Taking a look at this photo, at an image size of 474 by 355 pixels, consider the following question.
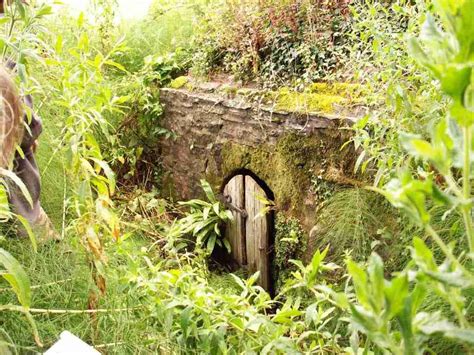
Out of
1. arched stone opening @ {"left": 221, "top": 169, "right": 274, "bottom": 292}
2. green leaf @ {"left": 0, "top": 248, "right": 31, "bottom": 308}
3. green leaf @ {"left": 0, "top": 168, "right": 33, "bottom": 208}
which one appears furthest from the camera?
arched stone opening @ {"left": 221, "top": 169, "right": 274, "bottom": 292}

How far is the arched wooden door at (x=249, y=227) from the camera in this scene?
4.45 metres

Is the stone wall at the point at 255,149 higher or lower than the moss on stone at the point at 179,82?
lower

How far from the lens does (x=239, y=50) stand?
4836mm

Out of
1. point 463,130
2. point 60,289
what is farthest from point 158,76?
point 463,130

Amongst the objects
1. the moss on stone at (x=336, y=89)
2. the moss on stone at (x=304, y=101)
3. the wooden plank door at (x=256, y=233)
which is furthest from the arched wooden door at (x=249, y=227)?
the moss on stone at (x=336, y=89)

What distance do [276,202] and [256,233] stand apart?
1.43ft

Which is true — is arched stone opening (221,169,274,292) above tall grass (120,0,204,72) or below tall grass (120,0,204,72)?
below

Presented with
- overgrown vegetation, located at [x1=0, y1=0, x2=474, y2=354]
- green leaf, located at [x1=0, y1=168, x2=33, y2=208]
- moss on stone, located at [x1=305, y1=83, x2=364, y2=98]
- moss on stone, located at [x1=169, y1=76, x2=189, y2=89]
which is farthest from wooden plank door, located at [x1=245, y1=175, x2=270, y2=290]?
green leaf, located at [x1=0, y1=168, x2=33, y2=208]

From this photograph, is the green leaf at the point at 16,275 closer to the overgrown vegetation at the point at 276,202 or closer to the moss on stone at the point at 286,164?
the overgrown vegetation at the point at 276,202

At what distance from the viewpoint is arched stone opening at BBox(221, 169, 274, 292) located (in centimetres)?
442

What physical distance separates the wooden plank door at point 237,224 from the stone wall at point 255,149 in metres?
0.09

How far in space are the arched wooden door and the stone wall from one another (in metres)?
0.13

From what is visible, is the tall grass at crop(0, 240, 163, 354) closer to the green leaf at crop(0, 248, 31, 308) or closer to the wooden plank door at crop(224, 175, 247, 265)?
the green leaf at crop(0, 248, 31, 308)

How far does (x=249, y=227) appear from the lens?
4.66 metres
